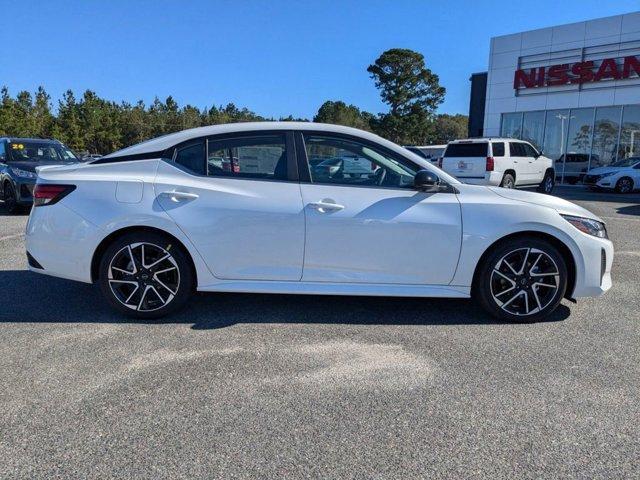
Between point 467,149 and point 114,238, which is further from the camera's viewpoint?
point 467,149

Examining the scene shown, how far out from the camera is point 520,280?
163 inches

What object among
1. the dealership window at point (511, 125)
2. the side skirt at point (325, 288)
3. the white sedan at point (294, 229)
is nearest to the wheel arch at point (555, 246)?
the white sedan at point (294, 229)

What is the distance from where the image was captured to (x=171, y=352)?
3502 millimetres

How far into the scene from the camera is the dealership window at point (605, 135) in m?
22.5

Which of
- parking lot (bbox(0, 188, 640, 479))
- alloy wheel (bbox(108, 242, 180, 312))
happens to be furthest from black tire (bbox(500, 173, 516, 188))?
alloy wheel (bbox(108, 242, 180, 312))

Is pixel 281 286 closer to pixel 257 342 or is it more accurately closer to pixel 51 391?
pixel 257 342

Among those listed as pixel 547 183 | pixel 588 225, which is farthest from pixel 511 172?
pixel 588 225

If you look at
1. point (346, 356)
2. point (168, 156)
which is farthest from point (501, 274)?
point (168, 156)

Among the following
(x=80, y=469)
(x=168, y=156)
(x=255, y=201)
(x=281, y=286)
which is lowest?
(x=80, y=469)

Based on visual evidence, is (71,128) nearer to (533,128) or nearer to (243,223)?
(533,128)

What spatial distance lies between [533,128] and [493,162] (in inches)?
446

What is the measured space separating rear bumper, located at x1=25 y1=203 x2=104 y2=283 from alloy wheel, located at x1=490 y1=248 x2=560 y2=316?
3260mm

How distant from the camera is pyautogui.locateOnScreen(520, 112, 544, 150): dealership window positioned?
976 inches

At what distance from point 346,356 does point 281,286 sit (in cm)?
88
